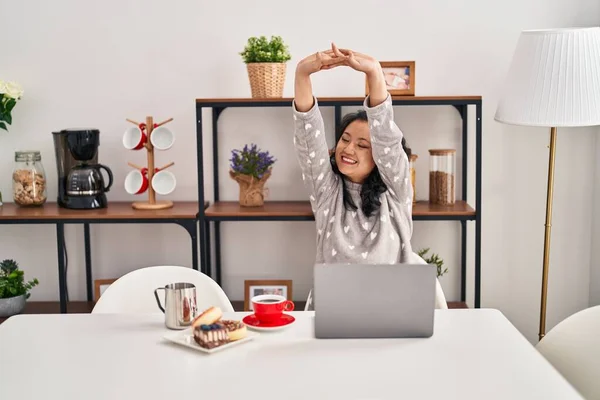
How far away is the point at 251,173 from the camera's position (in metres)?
3.05

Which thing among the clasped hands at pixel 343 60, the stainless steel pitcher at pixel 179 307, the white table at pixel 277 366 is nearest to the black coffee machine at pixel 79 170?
the clasped hands at pixel 343 60

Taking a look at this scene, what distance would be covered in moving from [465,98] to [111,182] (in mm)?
1419

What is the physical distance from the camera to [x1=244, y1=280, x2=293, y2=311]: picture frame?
323cm

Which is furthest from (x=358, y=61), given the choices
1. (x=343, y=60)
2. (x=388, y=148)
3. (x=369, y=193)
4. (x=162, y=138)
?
(x=162, y=138)

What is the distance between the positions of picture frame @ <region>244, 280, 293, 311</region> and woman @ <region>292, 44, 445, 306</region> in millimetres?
610

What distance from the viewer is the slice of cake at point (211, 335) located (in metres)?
1.66

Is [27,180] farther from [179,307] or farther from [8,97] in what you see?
[179,307]

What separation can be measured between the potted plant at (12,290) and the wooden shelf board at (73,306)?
0.10m

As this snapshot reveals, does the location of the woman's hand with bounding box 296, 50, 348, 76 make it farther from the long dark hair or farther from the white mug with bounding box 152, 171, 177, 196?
the white mug with bounding box 152, 171, 177, 196

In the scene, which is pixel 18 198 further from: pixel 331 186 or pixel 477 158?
pixel 477 158

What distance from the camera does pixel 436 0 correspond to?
10.4 feet

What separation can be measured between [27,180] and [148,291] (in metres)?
1.14

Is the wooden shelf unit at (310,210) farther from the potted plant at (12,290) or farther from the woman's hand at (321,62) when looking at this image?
the potted plant at (12,290)

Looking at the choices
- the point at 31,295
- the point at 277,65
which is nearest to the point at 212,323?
the point at 277,65
